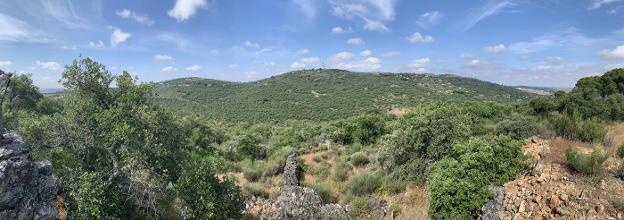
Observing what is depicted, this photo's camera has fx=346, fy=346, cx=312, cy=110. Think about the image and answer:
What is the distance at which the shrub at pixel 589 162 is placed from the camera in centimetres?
1062

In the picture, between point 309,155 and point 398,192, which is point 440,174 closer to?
point 398,192

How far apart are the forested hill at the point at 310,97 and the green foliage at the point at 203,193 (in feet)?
199

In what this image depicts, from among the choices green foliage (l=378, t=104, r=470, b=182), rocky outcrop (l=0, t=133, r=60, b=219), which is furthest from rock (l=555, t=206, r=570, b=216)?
rocky outcrop (l=0, t=133, r=60, b=219)

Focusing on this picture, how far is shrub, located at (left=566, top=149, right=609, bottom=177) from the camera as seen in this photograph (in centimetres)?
1062

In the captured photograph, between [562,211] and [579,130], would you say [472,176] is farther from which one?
[579,130]

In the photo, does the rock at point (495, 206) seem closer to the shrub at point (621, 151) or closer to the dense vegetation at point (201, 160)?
the dense vegetation at point (201, 160)

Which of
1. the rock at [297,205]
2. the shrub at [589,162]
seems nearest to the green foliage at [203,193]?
the rock at [297,205]

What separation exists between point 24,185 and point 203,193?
14.2 feet

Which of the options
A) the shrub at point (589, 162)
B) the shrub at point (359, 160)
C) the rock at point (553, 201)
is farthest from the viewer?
the shrub at point (359, 160)

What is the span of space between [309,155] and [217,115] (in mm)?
59026

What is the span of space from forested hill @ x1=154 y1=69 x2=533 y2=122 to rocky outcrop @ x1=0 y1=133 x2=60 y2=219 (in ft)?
208

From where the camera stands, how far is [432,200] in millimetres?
12367

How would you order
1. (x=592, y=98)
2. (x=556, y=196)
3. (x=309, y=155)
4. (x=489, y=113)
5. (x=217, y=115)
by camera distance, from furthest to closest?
1. (x=217, y=115)
2. (x=489, y=113)
3. (x=309, y=155)
4. (x=592, y=98)
5. (x=556, y=196)

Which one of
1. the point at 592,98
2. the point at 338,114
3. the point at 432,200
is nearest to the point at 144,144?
the point at 432,200
